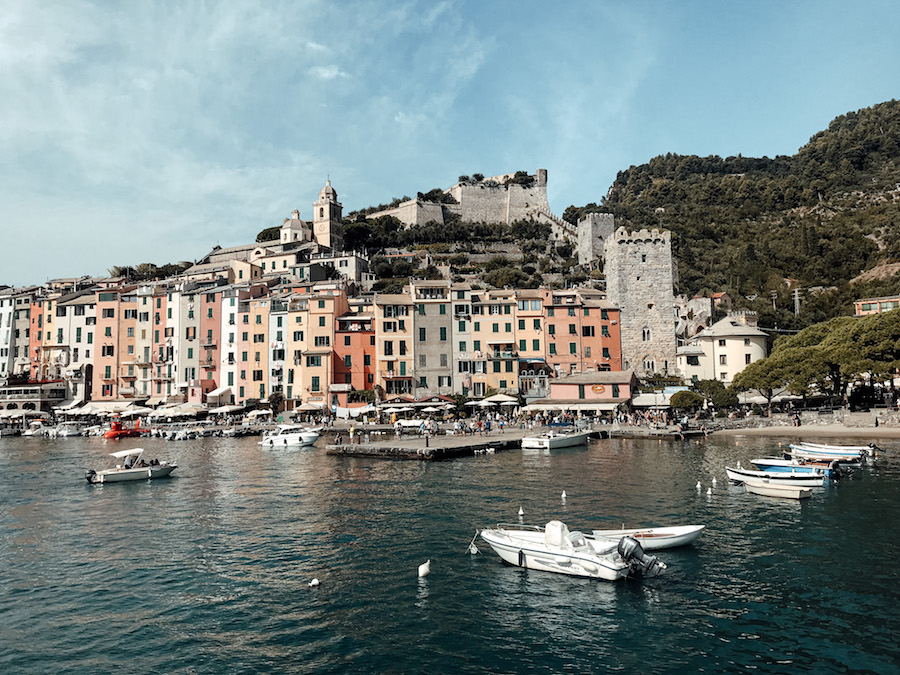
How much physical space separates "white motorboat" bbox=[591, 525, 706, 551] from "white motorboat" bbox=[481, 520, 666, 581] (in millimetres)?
1013

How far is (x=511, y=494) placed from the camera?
27422mm

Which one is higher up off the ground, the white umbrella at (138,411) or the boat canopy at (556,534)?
the white umbrella at (138,411)

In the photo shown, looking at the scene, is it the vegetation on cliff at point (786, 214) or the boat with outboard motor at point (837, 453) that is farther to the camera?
the vegetation on cliff at point (786, 214)

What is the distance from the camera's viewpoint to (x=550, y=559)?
57.1 ft

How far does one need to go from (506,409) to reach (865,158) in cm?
11927

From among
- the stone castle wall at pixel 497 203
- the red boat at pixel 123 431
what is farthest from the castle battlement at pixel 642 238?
the red boat at pixel 123 431

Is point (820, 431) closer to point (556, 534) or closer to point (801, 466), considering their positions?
point (801, 466)

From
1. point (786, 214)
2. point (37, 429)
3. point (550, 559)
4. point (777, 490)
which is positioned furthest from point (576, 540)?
point (786, 214)

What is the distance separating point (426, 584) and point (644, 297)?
59.0 m

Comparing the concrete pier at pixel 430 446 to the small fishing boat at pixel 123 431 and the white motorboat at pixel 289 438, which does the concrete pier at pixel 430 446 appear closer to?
the white motorboat at pixel 289 438

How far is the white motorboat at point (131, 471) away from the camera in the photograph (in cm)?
3359

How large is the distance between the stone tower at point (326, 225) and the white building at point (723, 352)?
64870 mm

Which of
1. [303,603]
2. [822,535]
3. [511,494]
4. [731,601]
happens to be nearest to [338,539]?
[303,603]

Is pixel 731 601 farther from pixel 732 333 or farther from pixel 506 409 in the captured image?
pixel 732 333
